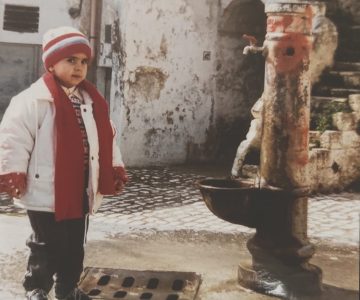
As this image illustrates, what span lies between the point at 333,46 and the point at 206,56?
240 cm

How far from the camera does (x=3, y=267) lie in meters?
5.45

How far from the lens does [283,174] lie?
190 inches

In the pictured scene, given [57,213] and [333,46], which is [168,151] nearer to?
[333,46]

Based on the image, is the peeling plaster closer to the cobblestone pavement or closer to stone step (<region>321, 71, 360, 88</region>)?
the cobblestone pavement

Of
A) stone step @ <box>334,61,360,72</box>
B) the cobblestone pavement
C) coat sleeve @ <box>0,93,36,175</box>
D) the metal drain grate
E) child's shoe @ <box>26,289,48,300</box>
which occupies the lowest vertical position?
the metal drain grate

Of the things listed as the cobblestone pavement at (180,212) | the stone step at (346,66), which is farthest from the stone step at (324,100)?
the cobblestone pavement at (180,212)

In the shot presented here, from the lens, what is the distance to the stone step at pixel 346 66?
10352 mm

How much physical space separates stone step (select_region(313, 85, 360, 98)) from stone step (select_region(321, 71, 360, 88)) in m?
0.14

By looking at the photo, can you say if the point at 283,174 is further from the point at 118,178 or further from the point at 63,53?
the point at 63,53

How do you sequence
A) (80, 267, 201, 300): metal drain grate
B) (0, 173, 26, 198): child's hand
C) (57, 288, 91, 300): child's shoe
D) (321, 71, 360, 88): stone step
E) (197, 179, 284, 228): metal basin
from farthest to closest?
1. (321, 71, 360, 88): stone step
2. (80, 267, 201, 300): metal drain grate
3. (197, 179, 284, 228): metal basin
4. (57, 288, 91, 300): child's shoe
5. (0, 173, 26, 198): child's hand

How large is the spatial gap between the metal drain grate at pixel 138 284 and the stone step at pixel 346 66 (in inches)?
237

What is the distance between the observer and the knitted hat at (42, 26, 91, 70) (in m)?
4.17

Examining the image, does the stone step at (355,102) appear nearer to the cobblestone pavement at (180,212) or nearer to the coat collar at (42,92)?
the cobblestone pavement at (180,212)

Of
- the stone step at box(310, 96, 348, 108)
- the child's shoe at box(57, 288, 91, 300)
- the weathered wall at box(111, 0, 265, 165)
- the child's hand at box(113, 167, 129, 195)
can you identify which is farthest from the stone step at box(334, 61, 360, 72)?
the child's shoe at box(57, 288, 91, 300)
